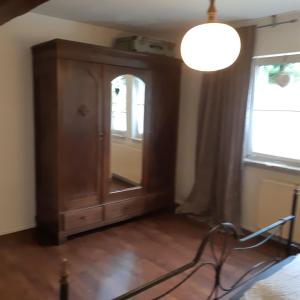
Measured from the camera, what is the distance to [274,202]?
3021mm

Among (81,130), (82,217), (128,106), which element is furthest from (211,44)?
(82,217)

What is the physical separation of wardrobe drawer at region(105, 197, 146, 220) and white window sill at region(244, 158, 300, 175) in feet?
3.97

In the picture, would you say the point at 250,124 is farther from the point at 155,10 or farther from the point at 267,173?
the point at 155,10

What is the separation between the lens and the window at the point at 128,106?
10.3 feet

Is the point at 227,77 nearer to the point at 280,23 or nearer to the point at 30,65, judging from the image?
the point at 280,23

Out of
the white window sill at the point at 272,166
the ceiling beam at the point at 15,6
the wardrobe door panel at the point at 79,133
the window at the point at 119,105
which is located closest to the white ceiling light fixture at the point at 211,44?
the ceiling beam at the point at 15,6

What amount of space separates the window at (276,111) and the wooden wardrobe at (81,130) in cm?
100

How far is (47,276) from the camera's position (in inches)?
94.9

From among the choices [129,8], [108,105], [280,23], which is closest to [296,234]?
[280,23]

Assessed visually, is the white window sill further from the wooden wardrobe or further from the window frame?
the wooden wardrobe

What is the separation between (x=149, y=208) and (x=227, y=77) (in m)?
1.65

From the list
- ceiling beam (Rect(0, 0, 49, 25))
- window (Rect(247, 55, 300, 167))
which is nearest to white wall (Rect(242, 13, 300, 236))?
window (Rect(247, 55, 300, 167))

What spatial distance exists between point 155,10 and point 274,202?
2085mm

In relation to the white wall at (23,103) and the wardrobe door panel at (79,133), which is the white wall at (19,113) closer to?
the white wall at (23,103)
